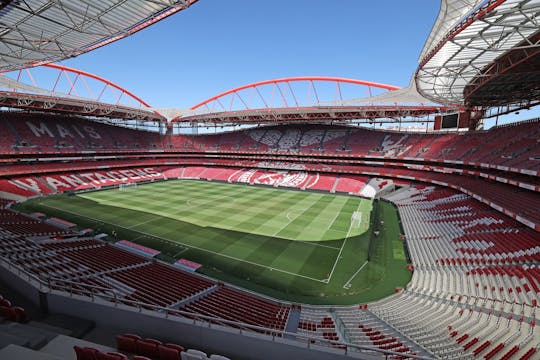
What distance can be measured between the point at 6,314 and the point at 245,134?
58645mm

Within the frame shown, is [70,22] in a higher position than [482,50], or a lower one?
higher

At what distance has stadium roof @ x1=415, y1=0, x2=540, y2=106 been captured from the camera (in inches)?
455

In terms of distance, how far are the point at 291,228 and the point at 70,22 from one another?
20434 millimetres

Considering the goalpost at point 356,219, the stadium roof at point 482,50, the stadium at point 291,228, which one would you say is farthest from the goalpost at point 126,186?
the stadium roof at point 482,50

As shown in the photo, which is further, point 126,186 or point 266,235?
point 126,186

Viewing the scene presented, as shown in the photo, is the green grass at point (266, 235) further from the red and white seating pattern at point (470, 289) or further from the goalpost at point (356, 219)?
the red and white seating pattern at point (470, 289)

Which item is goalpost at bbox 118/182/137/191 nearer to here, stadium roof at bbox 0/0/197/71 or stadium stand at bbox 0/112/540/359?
stadium stand at bbox 0/112/540/359

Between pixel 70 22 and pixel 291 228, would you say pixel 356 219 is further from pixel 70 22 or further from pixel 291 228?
pixel 70 22

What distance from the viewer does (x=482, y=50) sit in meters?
15.1

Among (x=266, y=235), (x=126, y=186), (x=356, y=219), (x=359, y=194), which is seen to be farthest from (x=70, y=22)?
(x=359, y=194)

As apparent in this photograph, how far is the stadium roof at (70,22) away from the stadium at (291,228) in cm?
9

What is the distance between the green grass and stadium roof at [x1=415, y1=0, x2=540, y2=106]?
13114mm

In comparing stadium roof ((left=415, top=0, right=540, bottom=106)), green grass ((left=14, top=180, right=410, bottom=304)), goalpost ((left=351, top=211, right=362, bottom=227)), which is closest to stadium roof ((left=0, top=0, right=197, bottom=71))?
stadium roof ((left=415, top=0, right=540, bottom=106))

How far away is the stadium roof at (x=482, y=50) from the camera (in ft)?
37.9
